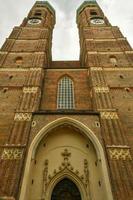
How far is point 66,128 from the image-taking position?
1495 centimetres

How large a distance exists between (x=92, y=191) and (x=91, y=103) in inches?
271

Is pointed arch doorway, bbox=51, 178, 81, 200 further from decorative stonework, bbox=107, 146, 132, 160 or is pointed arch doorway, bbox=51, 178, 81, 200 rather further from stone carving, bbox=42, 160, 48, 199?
decorative stonework, bbox=107, 146, 132, 160

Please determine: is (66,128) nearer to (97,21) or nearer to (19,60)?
(19,60)

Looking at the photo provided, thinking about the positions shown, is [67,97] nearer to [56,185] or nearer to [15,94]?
[15,94]

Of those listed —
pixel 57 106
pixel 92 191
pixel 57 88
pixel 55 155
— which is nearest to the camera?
pixel 92 191

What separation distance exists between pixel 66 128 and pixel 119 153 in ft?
12.9

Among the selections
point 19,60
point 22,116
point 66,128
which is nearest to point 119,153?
point 66,128

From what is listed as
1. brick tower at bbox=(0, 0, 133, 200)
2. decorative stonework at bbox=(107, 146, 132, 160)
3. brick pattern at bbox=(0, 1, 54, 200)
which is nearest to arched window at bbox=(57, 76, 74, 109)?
brick tower at bbox=(0, 0, 133, 200)

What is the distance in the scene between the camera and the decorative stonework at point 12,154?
487 inches

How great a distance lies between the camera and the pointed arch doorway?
12555 millimetres

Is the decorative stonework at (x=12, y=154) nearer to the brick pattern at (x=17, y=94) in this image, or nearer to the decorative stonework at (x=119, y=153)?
the brick pattern at (x=17, y=94)

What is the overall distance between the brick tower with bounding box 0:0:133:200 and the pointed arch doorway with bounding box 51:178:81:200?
4cm

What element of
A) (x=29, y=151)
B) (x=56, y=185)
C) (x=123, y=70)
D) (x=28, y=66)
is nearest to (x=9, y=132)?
(x=29, y=151)

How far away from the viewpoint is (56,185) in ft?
42.7
